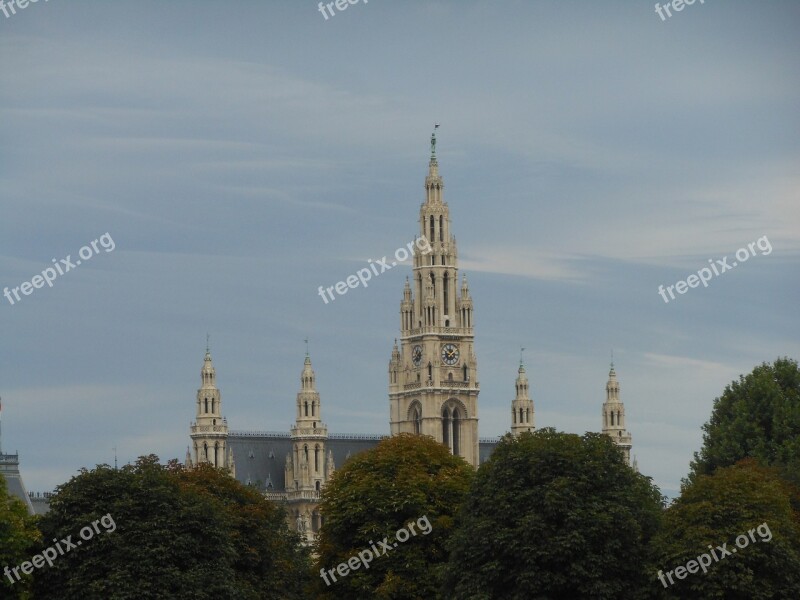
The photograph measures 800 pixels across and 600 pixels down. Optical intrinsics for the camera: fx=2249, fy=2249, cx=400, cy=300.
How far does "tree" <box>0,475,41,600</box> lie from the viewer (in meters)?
107

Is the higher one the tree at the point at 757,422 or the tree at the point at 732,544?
the tree at the point at 757,422

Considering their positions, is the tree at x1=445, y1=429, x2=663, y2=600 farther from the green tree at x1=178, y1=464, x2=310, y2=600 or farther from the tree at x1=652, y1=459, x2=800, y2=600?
the green tree at x1=178, y1=464, x2=310, y2=600

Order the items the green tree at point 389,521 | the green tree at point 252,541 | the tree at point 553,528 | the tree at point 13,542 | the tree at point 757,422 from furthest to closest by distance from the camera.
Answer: the tree at point 757,422 < the green tree at point 252,541 < the green tree at point 389,521 < the tree at point 553,528 < the tree at point 13,542


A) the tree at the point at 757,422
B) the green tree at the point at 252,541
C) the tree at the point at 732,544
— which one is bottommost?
the tree at the point at 732,544

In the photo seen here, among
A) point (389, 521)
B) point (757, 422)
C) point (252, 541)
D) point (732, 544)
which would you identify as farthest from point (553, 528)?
point (757, 422)

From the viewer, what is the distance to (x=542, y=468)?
114 meters

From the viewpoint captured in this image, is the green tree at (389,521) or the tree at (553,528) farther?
the green tree at (389,521)

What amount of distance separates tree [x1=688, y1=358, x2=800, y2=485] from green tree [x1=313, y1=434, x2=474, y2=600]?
→ 93.2 feet

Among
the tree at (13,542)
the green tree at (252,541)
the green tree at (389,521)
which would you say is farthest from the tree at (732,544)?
the tree at (13,542)

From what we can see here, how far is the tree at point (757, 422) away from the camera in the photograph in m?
157

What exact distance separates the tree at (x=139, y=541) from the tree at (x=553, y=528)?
12.4m

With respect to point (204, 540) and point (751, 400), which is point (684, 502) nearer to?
point (204, 540)

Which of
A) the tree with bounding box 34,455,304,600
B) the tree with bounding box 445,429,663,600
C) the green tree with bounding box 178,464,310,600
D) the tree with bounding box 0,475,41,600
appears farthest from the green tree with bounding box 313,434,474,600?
the tree with bounding box 0,475,41,600

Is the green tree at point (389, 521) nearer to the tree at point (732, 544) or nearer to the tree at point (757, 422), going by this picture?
the tree at point (732, 544)
